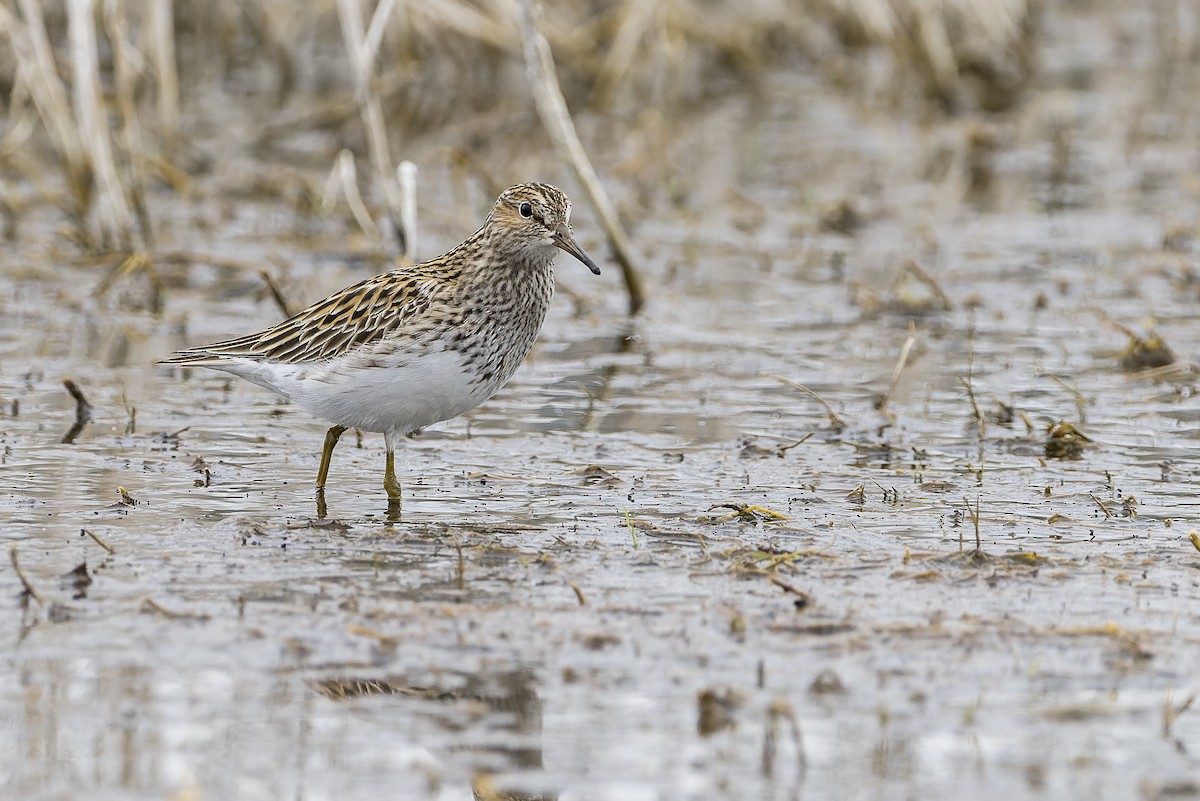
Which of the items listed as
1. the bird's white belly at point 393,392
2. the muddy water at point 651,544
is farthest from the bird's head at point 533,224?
the muddy water at point 651,544

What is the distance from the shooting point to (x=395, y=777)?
5.26 m

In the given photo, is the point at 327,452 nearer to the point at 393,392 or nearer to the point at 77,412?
the point at 393,392

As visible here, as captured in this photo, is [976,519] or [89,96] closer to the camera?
[976,519]

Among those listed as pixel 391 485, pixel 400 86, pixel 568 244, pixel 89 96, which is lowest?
pixel 391 485

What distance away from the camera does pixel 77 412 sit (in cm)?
967

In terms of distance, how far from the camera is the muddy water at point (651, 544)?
5457 mm

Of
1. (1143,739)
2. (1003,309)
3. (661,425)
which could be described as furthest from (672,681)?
(1003,309)

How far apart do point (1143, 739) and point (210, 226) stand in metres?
10.5

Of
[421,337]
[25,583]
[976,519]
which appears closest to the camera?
[25,583]

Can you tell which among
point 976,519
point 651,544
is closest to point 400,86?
point 651,544

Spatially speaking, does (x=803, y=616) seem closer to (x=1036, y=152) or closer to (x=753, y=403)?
(x=753, y=403)

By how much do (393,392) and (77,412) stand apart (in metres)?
2.53

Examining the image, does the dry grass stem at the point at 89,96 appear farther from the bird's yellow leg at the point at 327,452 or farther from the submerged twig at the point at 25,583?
the submerged twig at the point at 25,583

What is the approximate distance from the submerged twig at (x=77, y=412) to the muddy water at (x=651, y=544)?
6 centimetres
